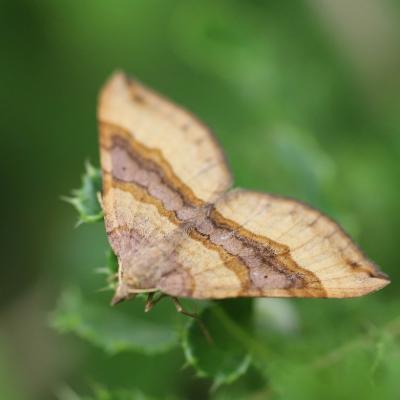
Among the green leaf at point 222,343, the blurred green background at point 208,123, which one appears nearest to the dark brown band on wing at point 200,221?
the green leaf at point 222,343

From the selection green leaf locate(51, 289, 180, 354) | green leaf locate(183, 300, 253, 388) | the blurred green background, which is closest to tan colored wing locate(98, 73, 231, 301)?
Answer: green leaf locate(183, 300, 253, 388)

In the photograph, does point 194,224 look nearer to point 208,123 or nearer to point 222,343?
point 222,343

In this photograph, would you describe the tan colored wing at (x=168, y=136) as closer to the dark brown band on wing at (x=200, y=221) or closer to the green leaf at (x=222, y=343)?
the dark brown band on wing at (x=200, y=221)

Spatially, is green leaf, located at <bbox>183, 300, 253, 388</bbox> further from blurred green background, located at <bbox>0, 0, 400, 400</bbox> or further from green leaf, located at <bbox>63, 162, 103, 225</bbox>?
green leaf, located at <bbox>63, 162, 103, 225</bbox>

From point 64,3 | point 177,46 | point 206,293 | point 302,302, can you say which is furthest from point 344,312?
point 64,3

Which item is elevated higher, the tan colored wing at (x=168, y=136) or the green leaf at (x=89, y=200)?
the tan colored wing at (x=168, y=136)

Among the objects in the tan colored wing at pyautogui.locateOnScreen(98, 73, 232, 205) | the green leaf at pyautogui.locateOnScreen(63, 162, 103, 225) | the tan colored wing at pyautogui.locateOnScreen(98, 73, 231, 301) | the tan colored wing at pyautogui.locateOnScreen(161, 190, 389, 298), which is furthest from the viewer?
the tan colored wing at pyautogui.locateOnScreen(98, 73, 232, 205)

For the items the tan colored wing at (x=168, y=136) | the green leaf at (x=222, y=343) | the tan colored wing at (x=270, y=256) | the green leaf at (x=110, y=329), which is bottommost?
the green leaf at (x=110, y=329)
